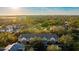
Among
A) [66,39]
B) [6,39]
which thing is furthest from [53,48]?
[6,39]

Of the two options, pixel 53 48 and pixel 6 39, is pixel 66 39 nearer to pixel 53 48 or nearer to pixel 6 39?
pixel 53 48

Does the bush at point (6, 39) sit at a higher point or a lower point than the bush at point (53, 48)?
higher

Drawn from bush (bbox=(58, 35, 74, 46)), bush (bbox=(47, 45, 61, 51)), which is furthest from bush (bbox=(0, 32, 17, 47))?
bush (bbox=(58, 35, 74, 46))

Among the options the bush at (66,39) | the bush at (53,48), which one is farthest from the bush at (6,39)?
the bush at (66,39)

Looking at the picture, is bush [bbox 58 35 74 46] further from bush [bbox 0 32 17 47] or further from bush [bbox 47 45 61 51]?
bush [bbox 0 32 17 47]

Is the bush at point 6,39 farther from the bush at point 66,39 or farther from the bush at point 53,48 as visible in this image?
the bush at point 66,39

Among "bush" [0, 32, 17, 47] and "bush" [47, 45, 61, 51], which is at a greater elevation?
"bush" [0, 32, 17, 47]

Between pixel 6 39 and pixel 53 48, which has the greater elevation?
pixel 6 39

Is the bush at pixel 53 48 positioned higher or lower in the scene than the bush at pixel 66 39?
lower

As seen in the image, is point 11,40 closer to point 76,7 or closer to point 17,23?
point 17,23

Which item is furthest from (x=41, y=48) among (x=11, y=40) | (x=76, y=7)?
(x=76, y=7)
